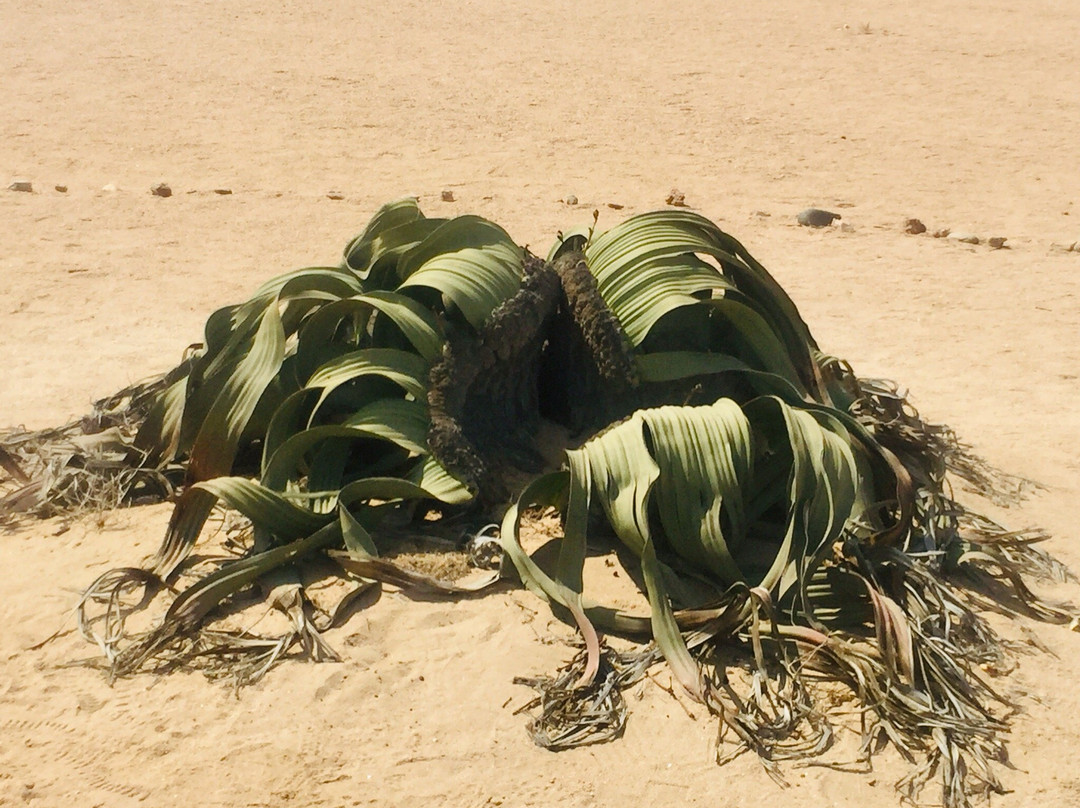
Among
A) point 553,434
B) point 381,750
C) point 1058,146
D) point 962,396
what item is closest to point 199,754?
point 381,750

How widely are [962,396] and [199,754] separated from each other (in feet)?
8.71

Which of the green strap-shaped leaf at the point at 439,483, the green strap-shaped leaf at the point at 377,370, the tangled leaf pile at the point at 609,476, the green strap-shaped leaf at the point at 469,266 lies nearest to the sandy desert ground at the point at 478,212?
the tangled leaf pile at the point at 609,476

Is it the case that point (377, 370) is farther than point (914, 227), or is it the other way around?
point (914, 227)

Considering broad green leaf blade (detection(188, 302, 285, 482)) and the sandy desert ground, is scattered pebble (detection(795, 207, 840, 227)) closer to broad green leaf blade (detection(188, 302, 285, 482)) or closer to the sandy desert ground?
the sandy desert ground

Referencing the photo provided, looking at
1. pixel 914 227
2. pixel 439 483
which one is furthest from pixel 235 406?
pixel 914 227

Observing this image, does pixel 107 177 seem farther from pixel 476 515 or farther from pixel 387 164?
pixel 476 515

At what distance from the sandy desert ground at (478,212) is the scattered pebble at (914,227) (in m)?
0.16

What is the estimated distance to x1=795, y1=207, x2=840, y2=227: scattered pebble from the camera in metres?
5.94

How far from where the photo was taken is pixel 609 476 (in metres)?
2.46

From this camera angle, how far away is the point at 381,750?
6.61 ft

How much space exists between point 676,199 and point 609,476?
3.89m

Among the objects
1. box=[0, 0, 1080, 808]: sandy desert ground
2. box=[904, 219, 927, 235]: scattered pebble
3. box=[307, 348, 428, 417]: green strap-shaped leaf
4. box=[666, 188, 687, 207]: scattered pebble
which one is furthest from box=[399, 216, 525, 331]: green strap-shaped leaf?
box=[904, 219, 927, 235]: scattered pebble

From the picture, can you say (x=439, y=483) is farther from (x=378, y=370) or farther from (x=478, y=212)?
(x=478, y=212)

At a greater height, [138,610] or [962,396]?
[138,610]
